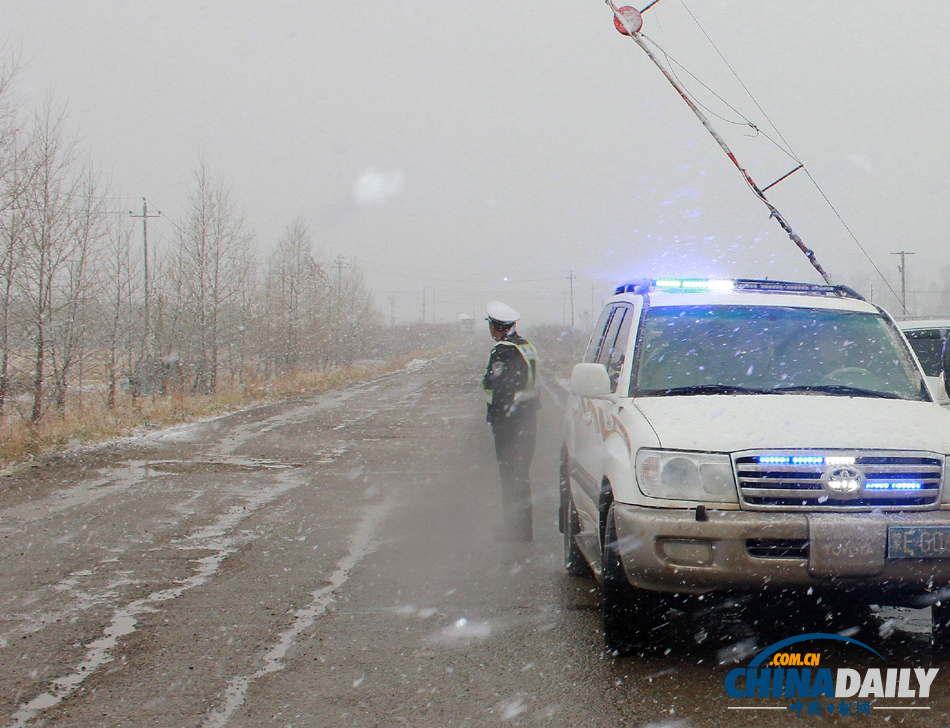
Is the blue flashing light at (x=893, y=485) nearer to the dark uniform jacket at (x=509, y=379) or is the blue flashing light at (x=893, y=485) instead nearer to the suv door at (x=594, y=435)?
the suv door at (x=594, y=435)

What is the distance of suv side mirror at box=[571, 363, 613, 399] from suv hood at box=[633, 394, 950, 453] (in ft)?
1.10

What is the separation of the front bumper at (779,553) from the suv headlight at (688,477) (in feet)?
0.26

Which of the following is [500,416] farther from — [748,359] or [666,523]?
[666,523]

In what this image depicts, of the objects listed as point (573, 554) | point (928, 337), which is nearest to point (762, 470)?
point (573, 554)

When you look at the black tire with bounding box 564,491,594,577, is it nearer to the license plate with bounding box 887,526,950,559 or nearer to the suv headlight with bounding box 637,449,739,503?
the suv headlight with bounding box 637,449,739,503

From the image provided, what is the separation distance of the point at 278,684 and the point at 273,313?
37938 millimetres

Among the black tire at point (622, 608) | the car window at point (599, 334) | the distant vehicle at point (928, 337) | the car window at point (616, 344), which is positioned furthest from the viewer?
the distant vehicle at point (928, 337)

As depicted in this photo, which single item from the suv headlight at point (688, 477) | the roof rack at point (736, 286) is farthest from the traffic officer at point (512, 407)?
the suv headlight at point (688, 477)

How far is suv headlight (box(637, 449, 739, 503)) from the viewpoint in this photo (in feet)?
11.6

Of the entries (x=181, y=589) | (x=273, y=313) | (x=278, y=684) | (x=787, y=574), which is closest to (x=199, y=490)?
(x=181, y=589)

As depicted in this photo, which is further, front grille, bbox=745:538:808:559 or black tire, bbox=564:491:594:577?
black tire, bbox=564:491:594:577

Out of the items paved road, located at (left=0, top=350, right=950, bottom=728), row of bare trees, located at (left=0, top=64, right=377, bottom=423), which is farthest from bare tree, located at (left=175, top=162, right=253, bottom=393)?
paved road, located at (left=0, top=350, right=950, bottom=728)

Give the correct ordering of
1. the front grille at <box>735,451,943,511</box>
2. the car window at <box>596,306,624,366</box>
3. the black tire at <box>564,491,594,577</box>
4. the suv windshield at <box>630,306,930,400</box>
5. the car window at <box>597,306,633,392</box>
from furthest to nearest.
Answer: the car window at <box>596,306,624,366</box> → the black tire at <box>564,491,594,577</box> → the car window at <box>597,306,633,392</box> → the suv windshield at <box>630,306,930,400</box> → the front grille at <box>735,451,943,511</box>

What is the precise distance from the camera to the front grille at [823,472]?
3488mm
